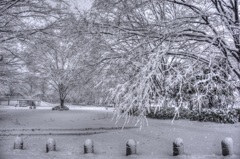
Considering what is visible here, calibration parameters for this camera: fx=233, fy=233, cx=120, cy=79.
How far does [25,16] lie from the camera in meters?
9.78

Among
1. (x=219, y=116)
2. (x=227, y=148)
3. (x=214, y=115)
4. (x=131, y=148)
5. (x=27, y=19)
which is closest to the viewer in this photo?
(x=227, y=148)

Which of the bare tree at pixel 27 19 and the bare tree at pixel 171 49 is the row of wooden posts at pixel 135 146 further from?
the bare tree at pixel 27 19

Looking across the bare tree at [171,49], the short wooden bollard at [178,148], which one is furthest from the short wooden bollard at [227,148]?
the bare tree at [171,49]

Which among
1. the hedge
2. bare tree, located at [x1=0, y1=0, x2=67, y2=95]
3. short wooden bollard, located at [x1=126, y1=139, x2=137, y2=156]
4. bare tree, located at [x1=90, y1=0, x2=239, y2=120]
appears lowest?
short wooden bollard, located at [x1=126, y1=139, x2=137, y2=156]

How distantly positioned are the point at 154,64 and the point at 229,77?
2.36 m

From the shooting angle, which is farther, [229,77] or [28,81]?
[28,81]

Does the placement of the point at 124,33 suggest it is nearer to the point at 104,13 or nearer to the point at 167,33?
the point at 104,13

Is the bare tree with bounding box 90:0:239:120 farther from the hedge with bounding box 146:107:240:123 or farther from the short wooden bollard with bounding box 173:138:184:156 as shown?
the hedge with bounding box 146:107:240:123

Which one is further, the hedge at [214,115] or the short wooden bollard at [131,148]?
the hedge at [214,115]

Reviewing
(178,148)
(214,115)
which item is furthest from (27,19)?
(214,115)

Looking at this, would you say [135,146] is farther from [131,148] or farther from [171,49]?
[171,49]

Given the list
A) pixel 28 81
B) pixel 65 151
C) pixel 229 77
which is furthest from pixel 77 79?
pixel 28 81

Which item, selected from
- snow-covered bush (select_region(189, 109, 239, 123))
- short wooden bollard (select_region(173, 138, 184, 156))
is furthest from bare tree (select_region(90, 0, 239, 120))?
snow-covered bush (select_region(189, 109, 239, 123))

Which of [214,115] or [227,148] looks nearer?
[227,148]
